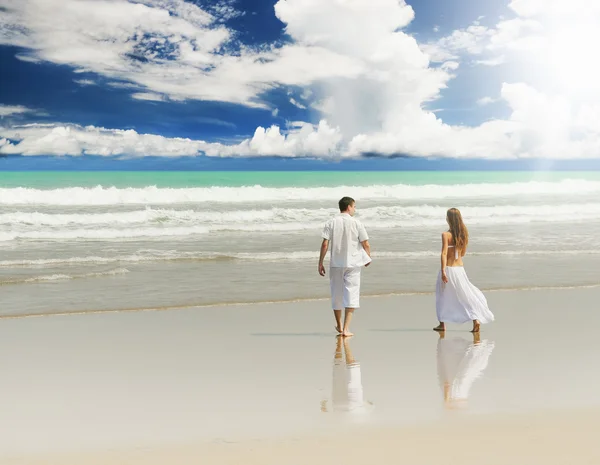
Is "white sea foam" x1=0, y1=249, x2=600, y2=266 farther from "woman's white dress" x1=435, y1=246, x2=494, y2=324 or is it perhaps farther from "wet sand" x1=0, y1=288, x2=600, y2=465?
"woman's white dress" x1=435, y1=246, x2=494, y2=324

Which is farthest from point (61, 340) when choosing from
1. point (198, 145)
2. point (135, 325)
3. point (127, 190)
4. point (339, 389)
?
point (198, 145)

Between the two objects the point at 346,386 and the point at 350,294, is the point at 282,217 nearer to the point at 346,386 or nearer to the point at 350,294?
the point at 350,294

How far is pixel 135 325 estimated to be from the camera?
740cm

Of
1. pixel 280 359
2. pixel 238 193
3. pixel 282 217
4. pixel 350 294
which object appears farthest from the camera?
pixel 238 193

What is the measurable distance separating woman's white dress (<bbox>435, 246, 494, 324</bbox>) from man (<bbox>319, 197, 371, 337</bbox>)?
3.10 ft

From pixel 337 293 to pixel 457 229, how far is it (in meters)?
1.52

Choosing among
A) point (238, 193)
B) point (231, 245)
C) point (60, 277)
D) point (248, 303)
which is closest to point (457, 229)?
point (248, 303)

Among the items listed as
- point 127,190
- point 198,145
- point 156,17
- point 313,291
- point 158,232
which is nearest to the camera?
point 313,291

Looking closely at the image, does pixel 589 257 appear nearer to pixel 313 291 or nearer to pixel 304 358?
pixel 313 291

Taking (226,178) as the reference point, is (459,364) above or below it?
below

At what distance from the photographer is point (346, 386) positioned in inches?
189

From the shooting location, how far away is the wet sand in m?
3.55

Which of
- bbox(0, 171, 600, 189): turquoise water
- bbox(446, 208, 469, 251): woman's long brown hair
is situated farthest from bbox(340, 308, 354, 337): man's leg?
bbox(0, 171, 600, 189): turquoise water

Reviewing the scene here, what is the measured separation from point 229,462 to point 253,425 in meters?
0.57
